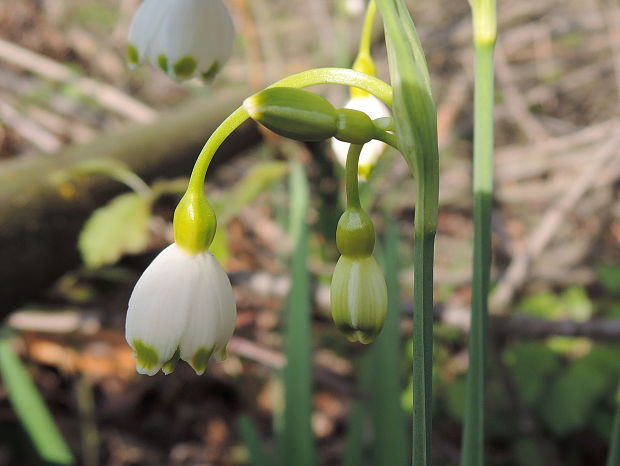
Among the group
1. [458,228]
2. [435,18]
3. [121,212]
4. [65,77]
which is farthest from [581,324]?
[435,18]

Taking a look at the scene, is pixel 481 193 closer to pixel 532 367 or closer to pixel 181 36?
pixel 181 36

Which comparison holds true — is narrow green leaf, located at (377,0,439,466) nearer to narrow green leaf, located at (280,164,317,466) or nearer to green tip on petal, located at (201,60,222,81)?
green tip on petal, located at (201,60,222,81)

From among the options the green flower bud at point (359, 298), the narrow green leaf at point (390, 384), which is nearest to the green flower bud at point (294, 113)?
the green flower bud at point (359, 298)

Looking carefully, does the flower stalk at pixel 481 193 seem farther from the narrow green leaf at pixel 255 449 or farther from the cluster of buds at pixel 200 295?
the narrow green leaf at pixel 255 449

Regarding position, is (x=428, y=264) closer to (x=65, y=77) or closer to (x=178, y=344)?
(x=178, y=344)

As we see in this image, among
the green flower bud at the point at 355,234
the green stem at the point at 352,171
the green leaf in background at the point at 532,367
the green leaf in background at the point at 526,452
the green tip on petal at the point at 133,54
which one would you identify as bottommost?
the green leaf in background at the point at 526,452

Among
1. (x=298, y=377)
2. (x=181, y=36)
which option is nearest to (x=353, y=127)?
(x=181, y=36)
